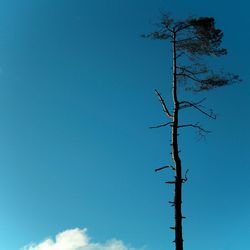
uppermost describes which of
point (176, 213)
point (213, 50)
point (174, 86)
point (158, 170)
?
point (213, 50)

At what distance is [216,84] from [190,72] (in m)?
1.19

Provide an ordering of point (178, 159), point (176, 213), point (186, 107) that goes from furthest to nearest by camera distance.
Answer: point (186, 107), point (178, 159), point (176, 213)

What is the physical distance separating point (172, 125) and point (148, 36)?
4297mm

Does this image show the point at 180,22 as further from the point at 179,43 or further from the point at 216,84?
the point at 216,84

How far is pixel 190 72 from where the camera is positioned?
20.6 metres

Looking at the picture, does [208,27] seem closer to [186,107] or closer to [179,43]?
[179,43]

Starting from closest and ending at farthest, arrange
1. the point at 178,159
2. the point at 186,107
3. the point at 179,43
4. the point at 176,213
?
the point at 176,213 < the point at 178,159 < the point at 186,107 < the point at 179,43

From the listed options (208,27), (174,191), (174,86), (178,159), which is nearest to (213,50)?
(208,27)

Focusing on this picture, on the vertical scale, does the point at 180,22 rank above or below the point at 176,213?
above

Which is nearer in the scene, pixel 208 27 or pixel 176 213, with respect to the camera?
pixel 176 213

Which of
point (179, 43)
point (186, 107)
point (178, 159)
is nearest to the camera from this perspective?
point (178, 159)

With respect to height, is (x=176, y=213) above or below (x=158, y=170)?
below

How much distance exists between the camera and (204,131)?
1927cm

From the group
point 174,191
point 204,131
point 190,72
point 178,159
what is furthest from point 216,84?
point 174,191
